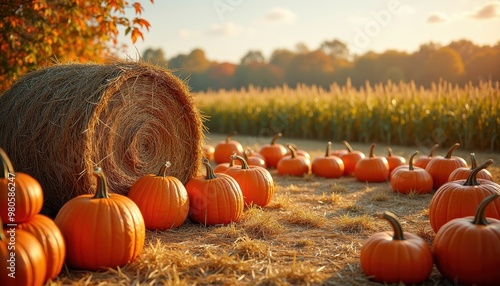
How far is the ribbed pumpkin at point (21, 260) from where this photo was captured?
278 centimetres

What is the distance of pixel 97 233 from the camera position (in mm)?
3367

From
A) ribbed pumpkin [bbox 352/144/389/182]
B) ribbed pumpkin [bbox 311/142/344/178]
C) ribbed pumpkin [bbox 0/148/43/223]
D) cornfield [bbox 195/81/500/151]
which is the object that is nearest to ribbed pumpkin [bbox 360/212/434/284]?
ribbed pumpkin [bbox 0/148/43/223]

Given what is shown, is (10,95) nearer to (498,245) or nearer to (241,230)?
(241,230)

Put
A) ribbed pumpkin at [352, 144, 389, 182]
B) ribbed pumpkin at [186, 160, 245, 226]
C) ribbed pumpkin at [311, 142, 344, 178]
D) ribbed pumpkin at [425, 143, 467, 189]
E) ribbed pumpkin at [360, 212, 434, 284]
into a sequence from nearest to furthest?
ribbed pumpkin at [360, 212, 434, 284] → ribbed pumpkin at [186, 160, 245, 226] → ribbed pumpkin at [425, 143, 467, 189] → ribbed pumpkin at [352, 144, 389, 182] → ribbed pumpkin at [311, 142, 344, 178]

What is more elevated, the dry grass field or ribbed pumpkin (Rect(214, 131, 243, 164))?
ribbed pumpkin (Rect(214, 131, 243, 164))

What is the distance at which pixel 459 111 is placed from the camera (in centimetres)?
1202

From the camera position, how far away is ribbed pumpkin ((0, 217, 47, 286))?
2781 millimetres

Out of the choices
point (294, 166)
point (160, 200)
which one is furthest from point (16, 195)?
point (294, 166)

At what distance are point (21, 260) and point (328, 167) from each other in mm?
5602

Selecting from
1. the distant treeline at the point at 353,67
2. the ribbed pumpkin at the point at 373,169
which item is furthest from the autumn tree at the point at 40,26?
the ribbed pumpkin at the point at 373,169

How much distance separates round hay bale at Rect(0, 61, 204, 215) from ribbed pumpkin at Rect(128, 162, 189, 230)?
1.20ft

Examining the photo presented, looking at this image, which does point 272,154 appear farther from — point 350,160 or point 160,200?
point 160,200

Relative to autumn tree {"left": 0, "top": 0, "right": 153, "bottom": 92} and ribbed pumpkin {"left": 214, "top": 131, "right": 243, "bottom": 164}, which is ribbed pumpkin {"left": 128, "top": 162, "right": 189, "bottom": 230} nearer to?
autumn tree {"left": 0, "top": 0, "right": 153, "bottom": 92}

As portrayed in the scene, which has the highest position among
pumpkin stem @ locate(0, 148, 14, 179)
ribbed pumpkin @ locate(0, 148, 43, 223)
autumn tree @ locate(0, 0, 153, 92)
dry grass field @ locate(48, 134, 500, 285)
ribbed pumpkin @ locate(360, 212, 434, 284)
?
autumn tree @ locate(0, 0, 153, 92)
